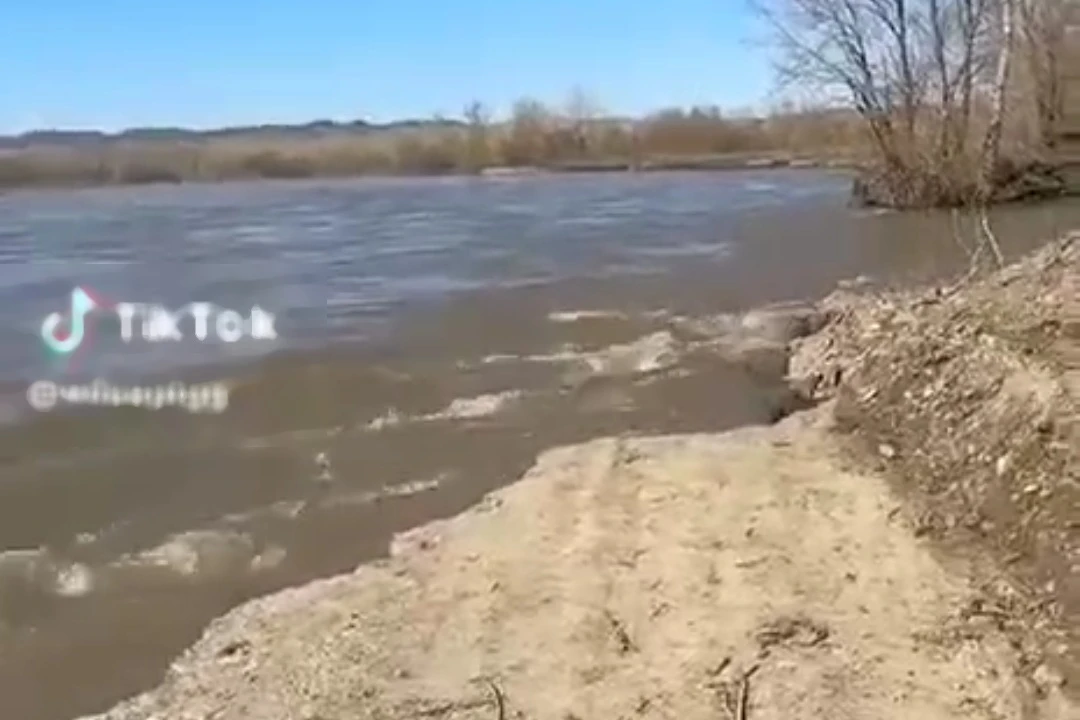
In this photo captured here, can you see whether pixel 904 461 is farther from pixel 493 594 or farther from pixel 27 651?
pixel 27 651

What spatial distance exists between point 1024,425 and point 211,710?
3213 mm

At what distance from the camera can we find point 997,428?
18.8ft

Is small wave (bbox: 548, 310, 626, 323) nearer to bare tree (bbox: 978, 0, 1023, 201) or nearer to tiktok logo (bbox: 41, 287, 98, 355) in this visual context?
tiktok logo (bbox: 41, 287, 98, 355)

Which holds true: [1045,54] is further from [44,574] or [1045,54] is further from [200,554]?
[44,574]

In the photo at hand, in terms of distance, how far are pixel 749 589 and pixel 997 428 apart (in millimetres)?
1462

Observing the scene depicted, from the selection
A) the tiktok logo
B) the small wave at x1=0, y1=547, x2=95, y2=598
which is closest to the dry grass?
the tiktok logo

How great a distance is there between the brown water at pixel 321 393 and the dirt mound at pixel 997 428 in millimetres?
1676

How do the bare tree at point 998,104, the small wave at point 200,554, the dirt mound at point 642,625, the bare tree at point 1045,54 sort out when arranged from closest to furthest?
the dirt mound at point 642,625, the small wave at point 200,554, the bare tree at point 1045,54, the bare tree at point 998,104

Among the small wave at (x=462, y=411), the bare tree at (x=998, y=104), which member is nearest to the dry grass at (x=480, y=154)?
the bare tree at (x=998, y=104)

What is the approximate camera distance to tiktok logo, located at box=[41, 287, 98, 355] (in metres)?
12.9

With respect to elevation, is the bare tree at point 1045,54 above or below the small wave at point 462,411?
above

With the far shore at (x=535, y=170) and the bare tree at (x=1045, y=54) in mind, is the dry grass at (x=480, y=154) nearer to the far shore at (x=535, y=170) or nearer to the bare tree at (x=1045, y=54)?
the far shore at (x=535, y=170)

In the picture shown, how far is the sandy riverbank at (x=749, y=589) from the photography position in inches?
166

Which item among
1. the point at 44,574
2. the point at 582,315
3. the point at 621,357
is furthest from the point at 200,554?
the point at 582,315
